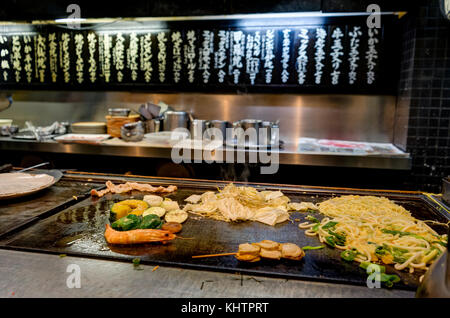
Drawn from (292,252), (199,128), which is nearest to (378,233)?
(292,252)

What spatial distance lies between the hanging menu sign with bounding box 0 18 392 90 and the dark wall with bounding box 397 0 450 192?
1.91ft

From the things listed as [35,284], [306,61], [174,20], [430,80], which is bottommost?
[35,284]

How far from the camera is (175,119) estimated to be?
5.31m

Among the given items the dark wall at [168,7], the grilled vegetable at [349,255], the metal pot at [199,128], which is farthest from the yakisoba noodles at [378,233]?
the metal pot at [199,128]

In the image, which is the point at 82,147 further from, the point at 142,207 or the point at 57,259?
the point at 57,259

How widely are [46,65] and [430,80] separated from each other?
228 inches

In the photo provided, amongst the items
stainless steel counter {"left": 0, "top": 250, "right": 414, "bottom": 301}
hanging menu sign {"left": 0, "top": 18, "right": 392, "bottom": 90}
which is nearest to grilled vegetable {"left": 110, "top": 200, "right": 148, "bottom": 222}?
stainless steel counter {"left": 0, "top": 250, "right": 414, "bottom": 301}

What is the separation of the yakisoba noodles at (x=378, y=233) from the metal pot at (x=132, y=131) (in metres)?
3.34

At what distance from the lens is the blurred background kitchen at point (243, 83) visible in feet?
14.3

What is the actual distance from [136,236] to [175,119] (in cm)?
366

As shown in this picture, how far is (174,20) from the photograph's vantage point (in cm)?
531

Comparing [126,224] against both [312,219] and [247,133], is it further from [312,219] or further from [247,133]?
[247,133]

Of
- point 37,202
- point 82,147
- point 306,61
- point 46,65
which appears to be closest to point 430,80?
point 306,61
